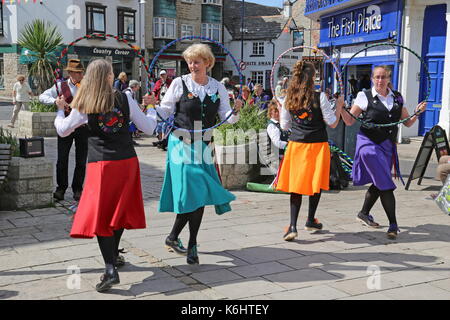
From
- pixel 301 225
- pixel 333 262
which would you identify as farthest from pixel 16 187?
pixel 333 262

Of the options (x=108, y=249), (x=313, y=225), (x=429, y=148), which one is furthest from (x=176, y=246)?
(x=429, y=148)

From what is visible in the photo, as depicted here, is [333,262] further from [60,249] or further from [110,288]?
[60,249]

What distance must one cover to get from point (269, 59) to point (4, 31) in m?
22.0

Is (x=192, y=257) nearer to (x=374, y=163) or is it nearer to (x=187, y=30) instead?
(x=374, y=163)

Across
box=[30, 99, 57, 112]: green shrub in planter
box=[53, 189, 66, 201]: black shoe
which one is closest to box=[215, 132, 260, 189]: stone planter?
box=[53, 189, 66, 201]: black shoe

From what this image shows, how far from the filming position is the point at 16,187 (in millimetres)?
6582

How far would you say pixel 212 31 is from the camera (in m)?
44.7

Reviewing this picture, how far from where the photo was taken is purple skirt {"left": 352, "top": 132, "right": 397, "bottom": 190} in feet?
18.7

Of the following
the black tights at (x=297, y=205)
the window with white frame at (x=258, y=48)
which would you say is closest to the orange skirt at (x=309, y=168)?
the black tights at (x=297, y=205)

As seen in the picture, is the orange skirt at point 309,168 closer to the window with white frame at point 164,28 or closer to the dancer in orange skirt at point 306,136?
the dancer in orange skirt at point 306,136

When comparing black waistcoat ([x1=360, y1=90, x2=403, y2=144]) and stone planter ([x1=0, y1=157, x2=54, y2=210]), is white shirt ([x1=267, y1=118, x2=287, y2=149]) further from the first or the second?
stone planter ([x1=0, y1=157, x2=54, y2=210])

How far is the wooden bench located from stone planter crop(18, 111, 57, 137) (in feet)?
26.0

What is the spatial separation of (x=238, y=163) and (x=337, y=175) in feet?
5.14

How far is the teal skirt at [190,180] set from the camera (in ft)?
15.1
